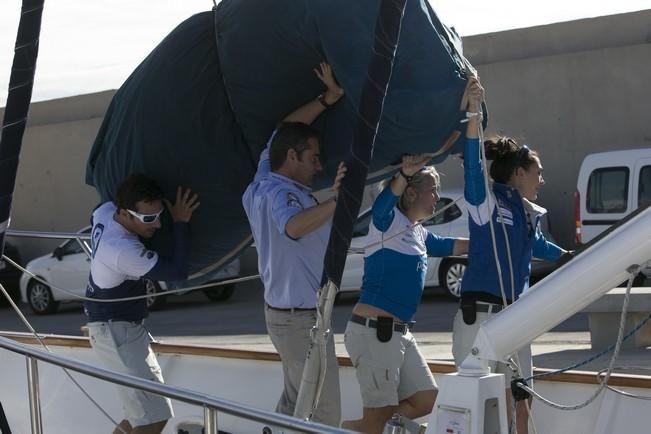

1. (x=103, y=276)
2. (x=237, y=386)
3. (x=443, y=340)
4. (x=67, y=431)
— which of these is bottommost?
(x=443, y=340)

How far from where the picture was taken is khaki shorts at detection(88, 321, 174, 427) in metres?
4.89

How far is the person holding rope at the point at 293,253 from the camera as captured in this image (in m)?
4.31

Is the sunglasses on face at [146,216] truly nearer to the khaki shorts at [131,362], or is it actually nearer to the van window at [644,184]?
the khaki shorts at [131,362]

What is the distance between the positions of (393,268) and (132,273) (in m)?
1.09

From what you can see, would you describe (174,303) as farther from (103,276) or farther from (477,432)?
(477,432)

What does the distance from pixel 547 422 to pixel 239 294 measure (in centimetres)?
1466

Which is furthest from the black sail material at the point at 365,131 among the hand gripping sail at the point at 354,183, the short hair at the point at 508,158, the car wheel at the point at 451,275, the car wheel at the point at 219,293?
the car wheel at the point at 219,293

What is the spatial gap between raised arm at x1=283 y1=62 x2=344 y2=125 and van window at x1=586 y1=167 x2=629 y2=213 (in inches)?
411

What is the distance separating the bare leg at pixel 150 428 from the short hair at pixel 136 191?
3.23ft

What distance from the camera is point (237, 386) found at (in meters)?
5.93

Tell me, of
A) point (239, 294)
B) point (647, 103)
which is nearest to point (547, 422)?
point (647, 103)

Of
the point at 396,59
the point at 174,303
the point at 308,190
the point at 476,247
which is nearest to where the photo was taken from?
the point at 396,59

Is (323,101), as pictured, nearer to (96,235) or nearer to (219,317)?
(96,235)

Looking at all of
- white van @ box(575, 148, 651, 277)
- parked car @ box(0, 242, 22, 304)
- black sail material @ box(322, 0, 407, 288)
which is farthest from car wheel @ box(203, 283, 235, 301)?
black sail material @ box(322, 0, 407, 288)
